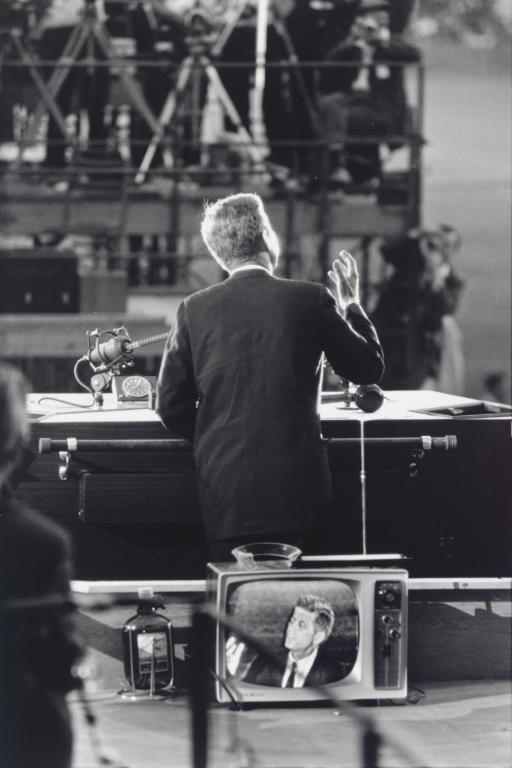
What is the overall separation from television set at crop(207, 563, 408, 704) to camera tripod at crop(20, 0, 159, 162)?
5468mm

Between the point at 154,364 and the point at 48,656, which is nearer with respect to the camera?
the point at 48,656

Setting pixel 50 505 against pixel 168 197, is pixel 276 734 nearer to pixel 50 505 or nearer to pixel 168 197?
pixel 50 505

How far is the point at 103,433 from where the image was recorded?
3.54 metres

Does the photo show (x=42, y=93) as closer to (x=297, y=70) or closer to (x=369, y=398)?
(x=297, y=70)

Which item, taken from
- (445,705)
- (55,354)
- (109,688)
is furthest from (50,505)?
(55,354)

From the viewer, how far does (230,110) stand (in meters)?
7.99

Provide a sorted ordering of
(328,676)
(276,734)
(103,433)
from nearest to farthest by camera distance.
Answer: (328,676) → (276,734) → (103,433)

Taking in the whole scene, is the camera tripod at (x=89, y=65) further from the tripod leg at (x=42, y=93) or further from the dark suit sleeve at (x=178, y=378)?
the dark suit sleeve at (x=178, y=378)

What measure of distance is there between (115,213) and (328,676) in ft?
18.4

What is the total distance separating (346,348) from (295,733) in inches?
42.2

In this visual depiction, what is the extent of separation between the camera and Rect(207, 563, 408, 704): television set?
2.66 meters

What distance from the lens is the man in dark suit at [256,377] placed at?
2936 millimetres

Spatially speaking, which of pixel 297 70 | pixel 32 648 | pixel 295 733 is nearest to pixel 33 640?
pixel 32 648

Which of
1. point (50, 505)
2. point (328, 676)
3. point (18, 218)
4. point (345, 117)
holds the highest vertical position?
point (345, 117)
